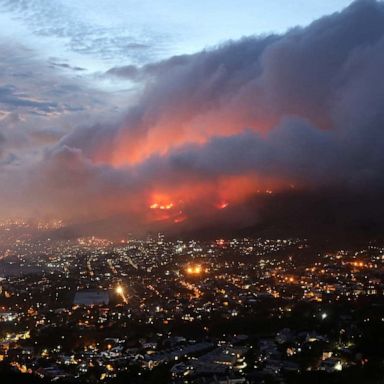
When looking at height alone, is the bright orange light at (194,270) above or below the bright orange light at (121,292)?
above

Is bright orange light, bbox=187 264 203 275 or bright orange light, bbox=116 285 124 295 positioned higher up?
bright orange light, bbox=187 264 203 275

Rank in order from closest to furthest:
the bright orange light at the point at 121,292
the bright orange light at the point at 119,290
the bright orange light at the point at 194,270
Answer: the bright orange light at the point at 121,292
the bright orange light at the point at 119,290
the bright orange light at the point at 194,270

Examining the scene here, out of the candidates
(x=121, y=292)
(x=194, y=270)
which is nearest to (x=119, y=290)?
(x=121, y=292)

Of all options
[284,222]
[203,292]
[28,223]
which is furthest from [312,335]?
[28,223]

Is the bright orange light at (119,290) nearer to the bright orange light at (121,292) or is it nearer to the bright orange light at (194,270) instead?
the bright orange light at (121,292)

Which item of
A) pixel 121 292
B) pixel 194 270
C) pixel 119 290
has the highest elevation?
pixel 194 270

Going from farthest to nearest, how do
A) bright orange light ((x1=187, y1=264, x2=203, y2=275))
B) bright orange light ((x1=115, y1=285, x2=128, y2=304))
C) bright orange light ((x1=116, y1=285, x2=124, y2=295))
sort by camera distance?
bright orange light ((x1=187, y1=264, x2=203, y2=275)), bright orange light ((x1=116, y1=285, x2=124, y2=295)), bright orange light ((x1=115, y1=285, x2=128, y2=304))

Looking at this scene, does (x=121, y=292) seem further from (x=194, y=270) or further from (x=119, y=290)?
(x=194, y=270)

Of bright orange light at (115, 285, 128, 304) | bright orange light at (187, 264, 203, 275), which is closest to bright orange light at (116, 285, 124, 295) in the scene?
bright orange light at (115, 285, 128, 304)

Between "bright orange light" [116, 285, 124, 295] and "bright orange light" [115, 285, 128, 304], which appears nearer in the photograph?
"bright orange light" [115, 285, 128, 304]

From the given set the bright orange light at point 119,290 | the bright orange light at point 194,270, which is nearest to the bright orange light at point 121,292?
the bright orange light at point 119,290

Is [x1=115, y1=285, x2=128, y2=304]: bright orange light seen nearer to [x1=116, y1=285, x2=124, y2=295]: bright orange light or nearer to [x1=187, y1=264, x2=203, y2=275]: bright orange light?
[x1=116, y1=285, x2=124, y2=295]: bright orange light
